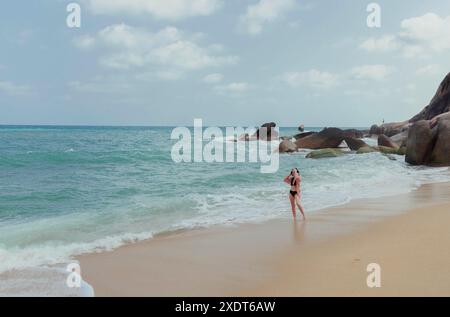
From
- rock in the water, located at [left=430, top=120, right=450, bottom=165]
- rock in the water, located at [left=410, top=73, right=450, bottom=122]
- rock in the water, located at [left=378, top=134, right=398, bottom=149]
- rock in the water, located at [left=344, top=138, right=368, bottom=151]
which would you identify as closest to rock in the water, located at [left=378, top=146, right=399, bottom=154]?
rock in the water, located at [left=378, top=134, right=398, bottom=149]

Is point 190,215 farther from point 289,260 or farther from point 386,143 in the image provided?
point 386,143

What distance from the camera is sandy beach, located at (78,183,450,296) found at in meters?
4.95

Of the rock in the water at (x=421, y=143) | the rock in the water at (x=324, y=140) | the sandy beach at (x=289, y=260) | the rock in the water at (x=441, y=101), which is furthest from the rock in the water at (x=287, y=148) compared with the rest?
the sandy beach at (x=289, y=260)

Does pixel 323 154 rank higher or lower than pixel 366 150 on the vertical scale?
lower

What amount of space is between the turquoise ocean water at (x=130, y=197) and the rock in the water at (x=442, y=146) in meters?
1.33

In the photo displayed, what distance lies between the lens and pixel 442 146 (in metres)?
20.8

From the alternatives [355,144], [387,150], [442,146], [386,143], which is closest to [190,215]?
[442,146]

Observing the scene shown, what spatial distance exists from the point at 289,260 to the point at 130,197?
7949 millimetres

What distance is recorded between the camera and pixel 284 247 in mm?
7020

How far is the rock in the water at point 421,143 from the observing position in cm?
2152

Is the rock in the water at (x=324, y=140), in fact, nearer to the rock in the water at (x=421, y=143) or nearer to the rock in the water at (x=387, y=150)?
the rock in the water at (x=387, y=150)

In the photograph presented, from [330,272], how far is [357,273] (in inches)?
14.2
